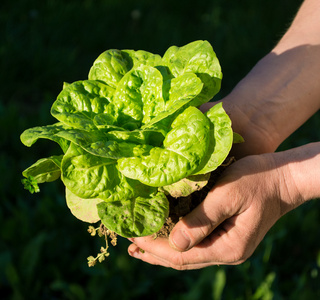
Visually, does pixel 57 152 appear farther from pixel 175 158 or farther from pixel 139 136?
pixel 175 158

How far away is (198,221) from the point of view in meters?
1.36

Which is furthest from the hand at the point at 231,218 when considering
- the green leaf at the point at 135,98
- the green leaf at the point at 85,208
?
the green leaf at the point at 135,98

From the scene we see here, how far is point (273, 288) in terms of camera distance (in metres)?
2.28

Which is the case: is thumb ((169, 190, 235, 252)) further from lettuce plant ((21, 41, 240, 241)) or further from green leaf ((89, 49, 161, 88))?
green leaf ((89, 49, 161, 88))

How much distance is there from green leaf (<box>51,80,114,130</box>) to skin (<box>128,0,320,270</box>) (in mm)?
468

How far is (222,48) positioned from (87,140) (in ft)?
11.6

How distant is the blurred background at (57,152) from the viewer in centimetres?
226

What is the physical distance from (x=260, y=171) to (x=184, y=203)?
291 millimetres

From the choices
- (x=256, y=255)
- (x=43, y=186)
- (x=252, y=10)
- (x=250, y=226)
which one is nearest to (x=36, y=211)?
(x=43, y=186)

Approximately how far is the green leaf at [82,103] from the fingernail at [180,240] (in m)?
0.46

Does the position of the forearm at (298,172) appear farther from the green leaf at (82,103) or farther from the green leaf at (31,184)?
the green leaf at (31,184)

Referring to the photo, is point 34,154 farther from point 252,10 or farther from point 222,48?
point 252,10

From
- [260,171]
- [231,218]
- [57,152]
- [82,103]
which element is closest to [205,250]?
[231,218]

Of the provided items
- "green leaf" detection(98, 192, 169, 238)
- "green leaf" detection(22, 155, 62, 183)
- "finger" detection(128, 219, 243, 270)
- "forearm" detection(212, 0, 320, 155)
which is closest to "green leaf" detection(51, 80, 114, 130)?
"green leaf" detection(22, 155, 62, 183)
